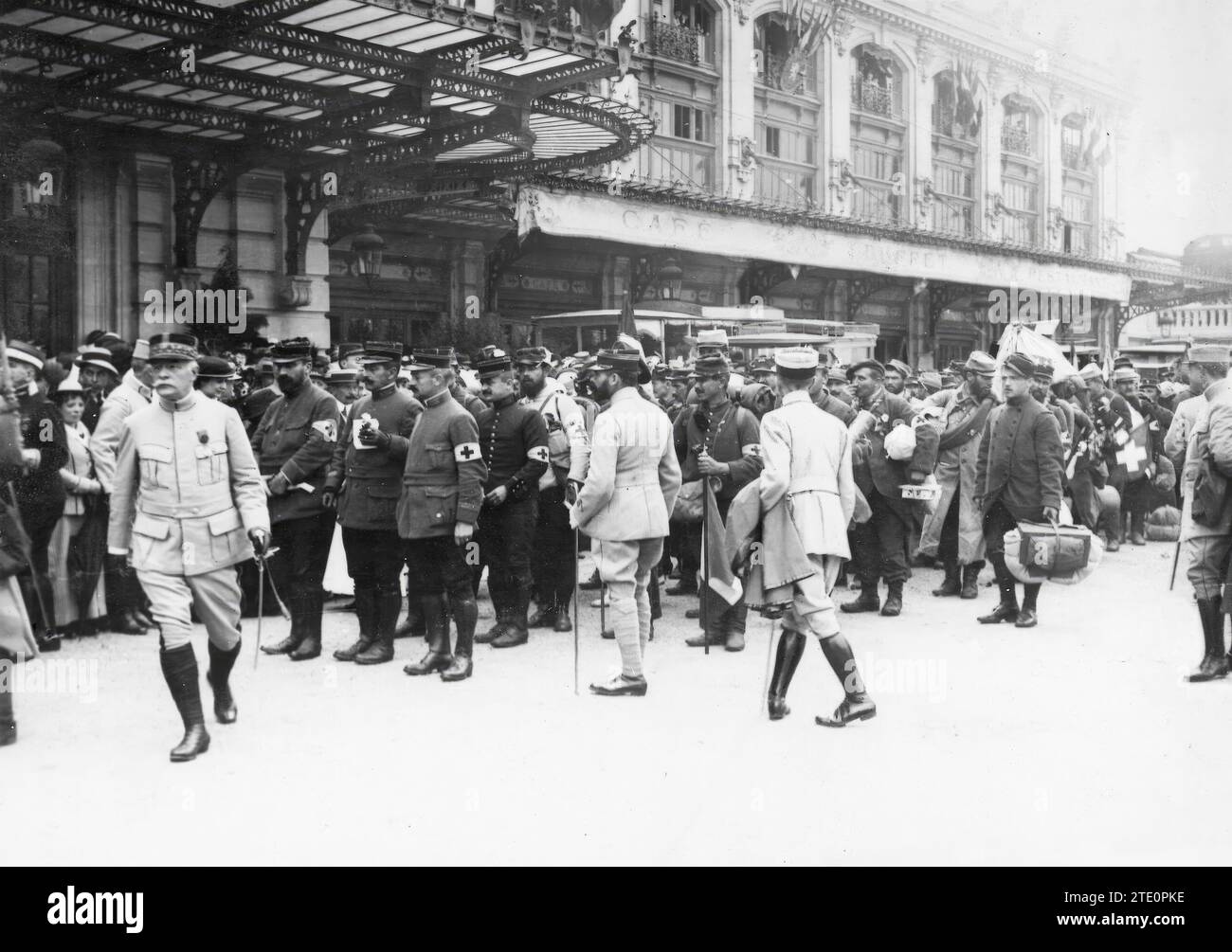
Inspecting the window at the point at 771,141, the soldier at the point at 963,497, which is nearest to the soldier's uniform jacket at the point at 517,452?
the soldier at the point at 963,497

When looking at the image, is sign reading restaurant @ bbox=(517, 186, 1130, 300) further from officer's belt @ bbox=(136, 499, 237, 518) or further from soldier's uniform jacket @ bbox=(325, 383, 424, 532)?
officer's belt @ bbox=(136, 499, 237, 518)

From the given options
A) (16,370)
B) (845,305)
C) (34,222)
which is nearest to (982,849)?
(16,370)

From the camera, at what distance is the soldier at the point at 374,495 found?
7102 millimetres

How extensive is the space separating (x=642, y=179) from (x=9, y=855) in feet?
70.7

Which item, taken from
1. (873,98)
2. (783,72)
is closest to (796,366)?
(783,72)

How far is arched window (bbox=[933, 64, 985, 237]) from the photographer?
32.7m

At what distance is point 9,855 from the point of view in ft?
13.2

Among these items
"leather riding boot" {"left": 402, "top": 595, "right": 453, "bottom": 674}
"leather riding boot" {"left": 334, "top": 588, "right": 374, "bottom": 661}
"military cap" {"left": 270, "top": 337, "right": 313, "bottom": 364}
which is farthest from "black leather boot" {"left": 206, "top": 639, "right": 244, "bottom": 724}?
"military cap" {"left": 270, "top": 337, "right": 313, "bottom": 364}

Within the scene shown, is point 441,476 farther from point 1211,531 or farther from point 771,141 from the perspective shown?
point 771,141

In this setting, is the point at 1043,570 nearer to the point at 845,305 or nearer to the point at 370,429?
the point at 370,429

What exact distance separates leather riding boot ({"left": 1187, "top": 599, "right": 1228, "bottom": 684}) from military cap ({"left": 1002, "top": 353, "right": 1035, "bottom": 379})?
2.43m

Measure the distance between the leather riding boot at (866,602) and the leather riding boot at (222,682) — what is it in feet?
16.1

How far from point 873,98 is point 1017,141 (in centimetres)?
717

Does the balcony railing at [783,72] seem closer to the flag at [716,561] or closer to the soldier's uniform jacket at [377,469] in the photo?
the flag at [716,561]
